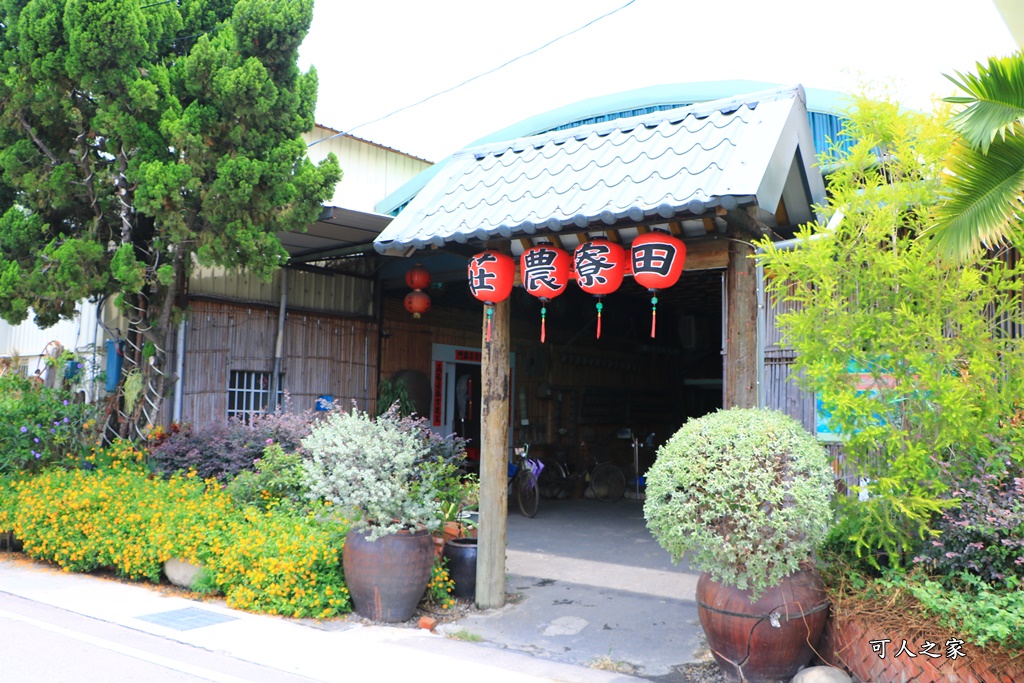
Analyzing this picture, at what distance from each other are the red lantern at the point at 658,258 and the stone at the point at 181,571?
486cm

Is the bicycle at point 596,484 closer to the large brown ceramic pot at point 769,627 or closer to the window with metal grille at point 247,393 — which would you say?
the window with metal grille at point 247,393

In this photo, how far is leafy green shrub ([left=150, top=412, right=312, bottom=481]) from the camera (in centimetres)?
893

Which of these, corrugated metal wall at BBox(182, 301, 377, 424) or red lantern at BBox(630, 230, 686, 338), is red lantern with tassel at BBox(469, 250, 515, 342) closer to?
red lantern at BBox(630, 230, 686, 338)

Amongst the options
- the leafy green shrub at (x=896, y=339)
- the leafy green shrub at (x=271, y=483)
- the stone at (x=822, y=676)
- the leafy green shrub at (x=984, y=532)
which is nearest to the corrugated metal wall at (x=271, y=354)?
the leafy green shrub at (x=271, y=483)

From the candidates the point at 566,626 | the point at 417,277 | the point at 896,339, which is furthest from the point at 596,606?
the point at 417,277

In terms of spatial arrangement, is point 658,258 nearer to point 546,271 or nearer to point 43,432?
point 546,271

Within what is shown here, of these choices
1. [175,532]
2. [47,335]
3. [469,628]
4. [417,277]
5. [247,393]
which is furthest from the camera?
[47,335]

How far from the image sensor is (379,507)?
21.5 ft

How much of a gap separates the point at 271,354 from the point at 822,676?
874cm

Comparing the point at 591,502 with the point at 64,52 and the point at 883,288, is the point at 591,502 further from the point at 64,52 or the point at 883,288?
the point at 64,52

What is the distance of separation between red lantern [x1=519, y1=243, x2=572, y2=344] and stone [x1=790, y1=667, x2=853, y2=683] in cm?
326

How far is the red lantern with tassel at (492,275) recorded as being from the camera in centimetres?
691

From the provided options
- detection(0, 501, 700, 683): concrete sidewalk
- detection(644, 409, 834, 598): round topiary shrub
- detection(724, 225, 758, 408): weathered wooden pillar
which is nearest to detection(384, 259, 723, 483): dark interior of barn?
detection(0, 501, 700, 683): concrete sidewalk

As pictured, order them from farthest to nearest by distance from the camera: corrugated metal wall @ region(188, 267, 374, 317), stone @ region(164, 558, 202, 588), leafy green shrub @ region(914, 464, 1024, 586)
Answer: corrugated metal wall @ region(188, 267, 374, 317) → stone @ region(164, 558, 202, 588) → leafy green shrub @ region(914, 464, 1024, 586)
